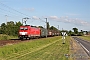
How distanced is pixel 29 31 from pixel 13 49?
32.4 m

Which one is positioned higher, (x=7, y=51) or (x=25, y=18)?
(x=25, y=18)

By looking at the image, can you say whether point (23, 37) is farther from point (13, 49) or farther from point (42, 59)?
point (42, 59)

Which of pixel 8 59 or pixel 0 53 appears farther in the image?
pixel 0 53

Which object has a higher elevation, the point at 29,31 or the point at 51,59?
the point at 29,31

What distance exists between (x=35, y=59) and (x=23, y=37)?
36.9m

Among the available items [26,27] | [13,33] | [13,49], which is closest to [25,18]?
[13,33]

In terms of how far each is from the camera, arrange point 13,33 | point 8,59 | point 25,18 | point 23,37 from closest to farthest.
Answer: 1. point 8,59
2. point 23,37
3. point 25,18
4. point 13,33

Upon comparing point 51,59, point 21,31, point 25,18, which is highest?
point 25,18

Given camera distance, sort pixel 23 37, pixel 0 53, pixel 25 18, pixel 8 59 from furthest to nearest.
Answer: pixel 25 18 → pixel 23 37 → pixel 0 53 → pixel 8 59

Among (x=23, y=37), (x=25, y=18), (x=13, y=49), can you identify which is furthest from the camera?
(x=25, y=18)

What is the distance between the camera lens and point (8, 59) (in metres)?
17.6

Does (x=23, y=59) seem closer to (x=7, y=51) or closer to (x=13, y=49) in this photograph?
(x=7, y=51)

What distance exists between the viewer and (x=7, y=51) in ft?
70.3

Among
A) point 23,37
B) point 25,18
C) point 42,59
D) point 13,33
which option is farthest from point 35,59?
point 13,33
